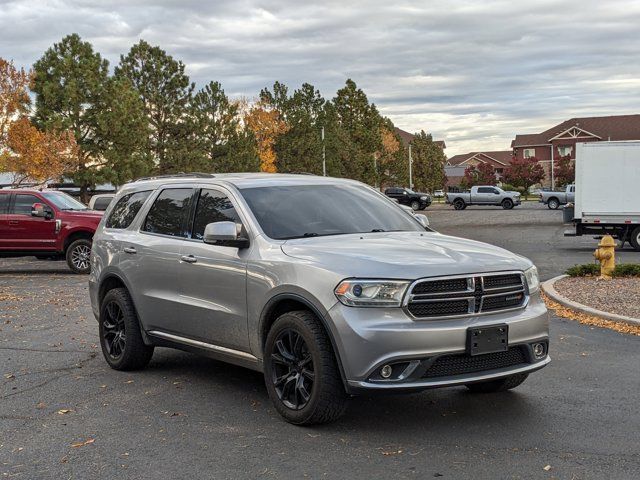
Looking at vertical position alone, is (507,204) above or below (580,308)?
below

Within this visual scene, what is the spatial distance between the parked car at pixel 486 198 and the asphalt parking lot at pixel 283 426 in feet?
176

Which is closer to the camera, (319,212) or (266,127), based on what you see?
(319,212)

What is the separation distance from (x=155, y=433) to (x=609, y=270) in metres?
10.4

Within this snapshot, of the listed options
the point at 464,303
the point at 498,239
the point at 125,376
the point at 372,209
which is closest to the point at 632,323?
the point at 372,209

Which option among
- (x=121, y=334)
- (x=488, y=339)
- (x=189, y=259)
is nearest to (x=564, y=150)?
(x=121, y=334)

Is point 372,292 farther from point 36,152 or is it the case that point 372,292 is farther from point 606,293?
point 36,152

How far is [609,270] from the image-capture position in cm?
1423

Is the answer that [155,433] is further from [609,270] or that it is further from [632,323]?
[609,270]

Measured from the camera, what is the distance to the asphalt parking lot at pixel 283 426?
16.2 ft

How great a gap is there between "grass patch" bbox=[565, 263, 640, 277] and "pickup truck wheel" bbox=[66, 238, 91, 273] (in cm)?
1022

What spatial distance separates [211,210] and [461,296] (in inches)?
97.8

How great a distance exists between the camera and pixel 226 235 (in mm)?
6188

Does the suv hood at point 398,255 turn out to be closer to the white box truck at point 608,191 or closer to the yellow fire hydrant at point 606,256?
the yellow fire hydrant at point 606,256

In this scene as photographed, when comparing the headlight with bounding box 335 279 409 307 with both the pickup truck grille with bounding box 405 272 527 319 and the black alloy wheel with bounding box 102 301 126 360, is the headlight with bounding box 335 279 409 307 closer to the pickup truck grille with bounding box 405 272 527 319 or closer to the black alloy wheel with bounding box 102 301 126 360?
the pickup truck grille with bounding box 405 272 527 319
